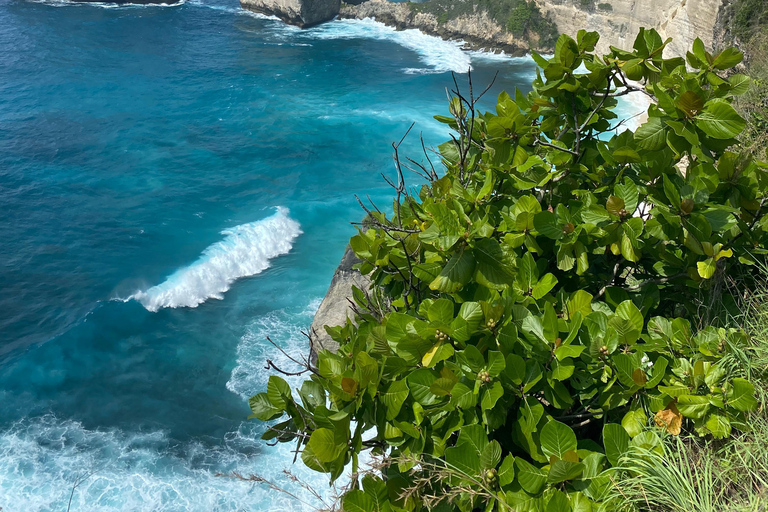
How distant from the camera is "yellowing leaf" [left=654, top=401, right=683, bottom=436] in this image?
268 centimetres

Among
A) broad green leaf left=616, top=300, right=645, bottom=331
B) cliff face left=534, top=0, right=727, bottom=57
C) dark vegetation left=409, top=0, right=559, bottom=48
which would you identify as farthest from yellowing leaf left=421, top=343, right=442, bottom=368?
dark vegetation left=409, top=0, right=559, bottom=48

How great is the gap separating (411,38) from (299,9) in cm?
1041

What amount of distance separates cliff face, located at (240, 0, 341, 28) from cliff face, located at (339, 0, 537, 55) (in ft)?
6.74

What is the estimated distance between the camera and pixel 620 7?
116 ft

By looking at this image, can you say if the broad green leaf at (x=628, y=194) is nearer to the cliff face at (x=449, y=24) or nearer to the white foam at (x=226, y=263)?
the white foam at (x=226, y=263)

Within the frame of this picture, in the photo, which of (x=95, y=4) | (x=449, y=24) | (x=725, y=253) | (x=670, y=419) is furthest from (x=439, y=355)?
(x=95, y=4)

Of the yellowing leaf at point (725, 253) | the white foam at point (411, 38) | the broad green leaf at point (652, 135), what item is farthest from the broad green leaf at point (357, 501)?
the white foam at point (411, 38)

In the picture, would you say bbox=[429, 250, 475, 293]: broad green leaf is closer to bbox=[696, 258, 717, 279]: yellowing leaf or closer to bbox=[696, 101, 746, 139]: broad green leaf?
bbox=[696, 258, 717, 279]: yellowing leaf

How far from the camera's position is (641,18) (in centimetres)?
3238

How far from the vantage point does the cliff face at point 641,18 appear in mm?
23939

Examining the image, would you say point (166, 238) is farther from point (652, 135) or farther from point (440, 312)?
point (652, 135)

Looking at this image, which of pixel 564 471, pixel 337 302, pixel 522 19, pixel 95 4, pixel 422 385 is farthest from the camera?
pixel 95 4

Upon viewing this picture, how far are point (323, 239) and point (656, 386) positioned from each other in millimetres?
16873

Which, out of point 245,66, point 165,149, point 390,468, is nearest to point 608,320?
point 390,468
